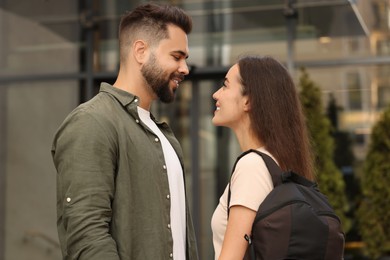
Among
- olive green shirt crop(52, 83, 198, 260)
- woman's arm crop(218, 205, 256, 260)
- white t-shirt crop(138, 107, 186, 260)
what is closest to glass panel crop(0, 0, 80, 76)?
white t-shirt crop(138, 107, 186, 260)

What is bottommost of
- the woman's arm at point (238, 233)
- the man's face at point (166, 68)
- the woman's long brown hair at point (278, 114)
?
the woman's arm at point (238, 233)

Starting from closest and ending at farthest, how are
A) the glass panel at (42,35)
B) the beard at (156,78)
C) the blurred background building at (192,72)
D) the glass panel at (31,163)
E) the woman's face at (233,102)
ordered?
the woman's face at (233,102) → the beard at (156,78) → the blurred background building at (192,72) → the glass panel at (31,163) → the glass panel at (42,35)

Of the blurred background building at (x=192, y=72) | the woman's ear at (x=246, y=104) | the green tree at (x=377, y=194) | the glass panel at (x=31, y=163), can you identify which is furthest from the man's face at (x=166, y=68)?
the glass panel at (x=31, y=163)

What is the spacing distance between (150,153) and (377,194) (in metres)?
5.83

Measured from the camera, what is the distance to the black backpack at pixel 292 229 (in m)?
2.72

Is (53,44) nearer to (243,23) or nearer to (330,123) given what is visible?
(243,23)

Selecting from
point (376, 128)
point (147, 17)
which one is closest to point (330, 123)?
point (376, 128)

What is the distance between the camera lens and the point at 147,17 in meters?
3.30

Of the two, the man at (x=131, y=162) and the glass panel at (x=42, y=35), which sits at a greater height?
the glass panel at (x=42, y=35)

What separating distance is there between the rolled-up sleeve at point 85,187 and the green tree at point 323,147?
571cm

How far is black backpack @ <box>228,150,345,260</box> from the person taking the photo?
2719 millimetres

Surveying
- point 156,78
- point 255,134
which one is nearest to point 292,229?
point 255,134

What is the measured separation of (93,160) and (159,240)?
16.3 inches

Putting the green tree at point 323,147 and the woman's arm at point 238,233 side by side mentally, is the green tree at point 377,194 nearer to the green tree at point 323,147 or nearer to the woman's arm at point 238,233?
the green tree at point 323,147
